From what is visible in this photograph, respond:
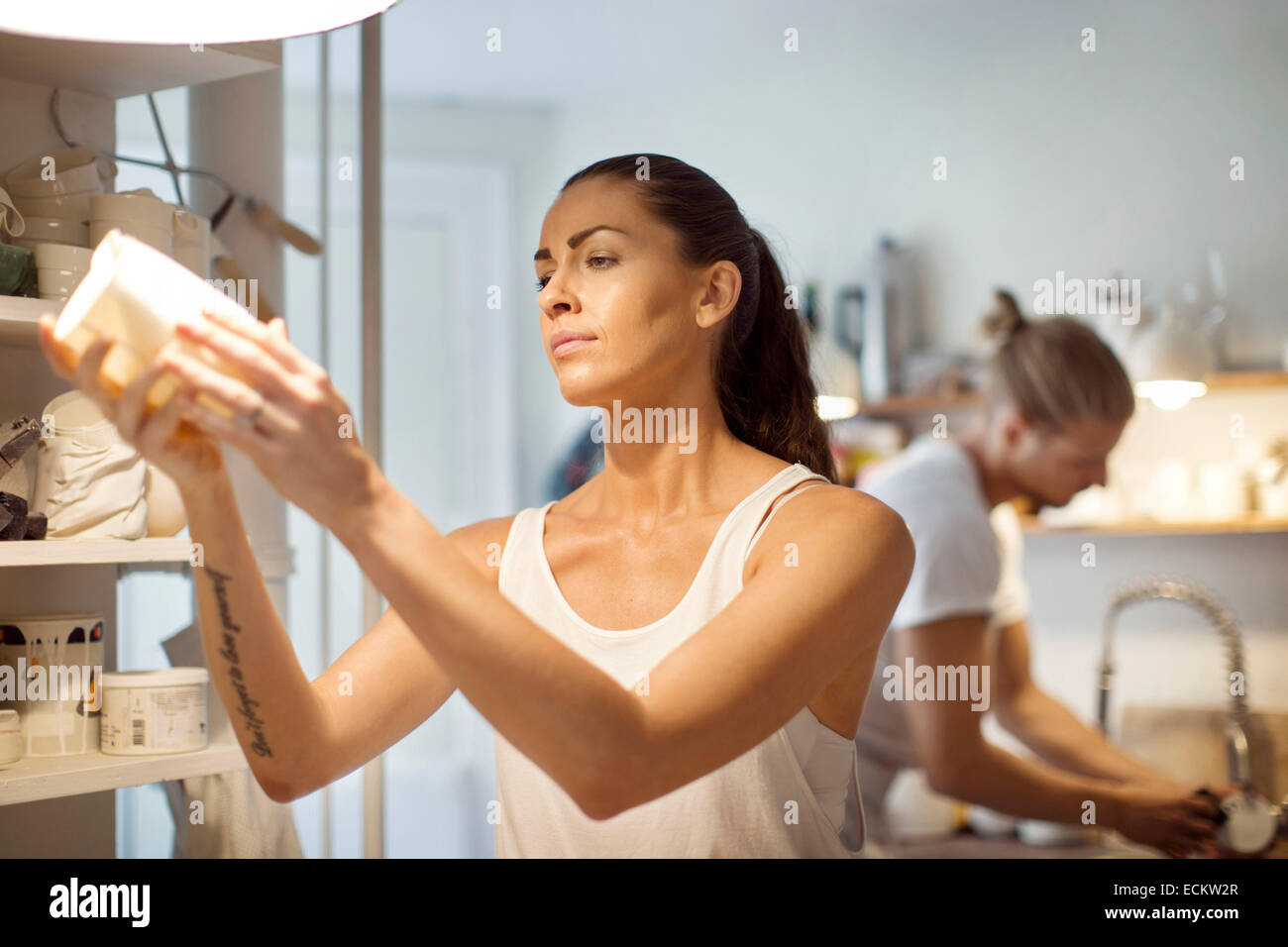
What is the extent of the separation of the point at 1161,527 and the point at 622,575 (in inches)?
56.3

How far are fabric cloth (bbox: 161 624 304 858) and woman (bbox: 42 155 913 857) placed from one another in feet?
1.18

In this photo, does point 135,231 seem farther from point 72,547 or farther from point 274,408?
point 274,408

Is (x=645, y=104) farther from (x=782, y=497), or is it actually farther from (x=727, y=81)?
(x=782, y=497)

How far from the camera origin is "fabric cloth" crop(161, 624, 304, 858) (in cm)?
122

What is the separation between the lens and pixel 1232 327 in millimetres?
2021

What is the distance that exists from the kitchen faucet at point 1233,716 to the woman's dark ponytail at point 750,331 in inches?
32.0

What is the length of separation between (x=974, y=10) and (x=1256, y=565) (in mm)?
1273

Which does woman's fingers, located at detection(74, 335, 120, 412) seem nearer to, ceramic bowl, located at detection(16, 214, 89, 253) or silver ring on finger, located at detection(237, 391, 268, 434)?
silver ring on finger, located at detection(237, 391, 268, 434)

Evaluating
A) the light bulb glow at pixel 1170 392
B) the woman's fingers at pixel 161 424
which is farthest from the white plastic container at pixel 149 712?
the light bulb glow at pixel 1170 392

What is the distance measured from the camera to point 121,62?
117 cm

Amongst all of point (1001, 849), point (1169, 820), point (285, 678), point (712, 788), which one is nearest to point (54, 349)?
point (285, 678)

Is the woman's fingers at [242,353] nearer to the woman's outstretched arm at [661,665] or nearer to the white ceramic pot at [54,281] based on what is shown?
the woman's outstretched arm at [661,665]

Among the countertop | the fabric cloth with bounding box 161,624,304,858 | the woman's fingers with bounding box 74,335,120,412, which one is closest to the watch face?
the countertop

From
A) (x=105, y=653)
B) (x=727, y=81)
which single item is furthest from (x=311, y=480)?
(x=727, y=81)
